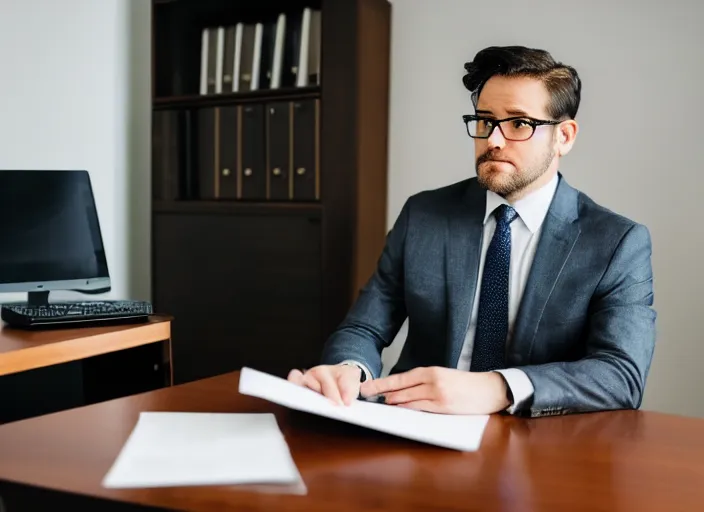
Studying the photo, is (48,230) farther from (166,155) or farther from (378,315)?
(166,155)

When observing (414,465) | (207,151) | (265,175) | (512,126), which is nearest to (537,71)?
(512,126)

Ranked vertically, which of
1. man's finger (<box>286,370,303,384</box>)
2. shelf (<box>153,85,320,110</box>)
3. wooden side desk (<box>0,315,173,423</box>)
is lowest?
wooden side desk (<box>0,315,173,423</box>)

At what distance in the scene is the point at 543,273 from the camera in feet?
5.12

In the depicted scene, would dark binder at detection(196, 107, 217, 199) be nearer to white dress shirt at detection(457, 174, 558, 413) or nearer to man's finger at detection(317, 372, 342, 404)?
white dress shirt at detection(457, 174, 558, 413)

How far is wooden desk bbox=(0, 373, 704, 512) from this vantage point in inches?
31.7

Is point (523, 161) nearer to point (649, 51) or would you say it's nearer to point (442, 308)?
point (442, 308)

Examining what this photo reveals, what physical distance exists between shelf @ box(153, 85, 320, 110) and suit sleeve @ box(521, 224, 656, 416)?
165 centimetres

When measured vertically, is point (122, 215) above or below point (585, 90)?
below

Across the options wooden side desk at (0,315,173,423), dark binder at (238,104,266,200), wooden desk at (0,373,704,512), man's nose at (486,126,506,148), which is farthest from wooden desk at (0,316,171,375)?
dark binder at (238,104,266,200)

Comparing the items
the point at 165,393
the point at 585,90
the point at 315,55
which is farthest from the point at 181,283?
the point at 165,393

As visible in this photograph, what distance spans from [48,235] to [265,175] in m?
1.14

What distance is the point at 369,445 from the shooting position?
0.99m

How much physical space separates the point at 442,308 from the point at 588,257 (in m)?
0.33

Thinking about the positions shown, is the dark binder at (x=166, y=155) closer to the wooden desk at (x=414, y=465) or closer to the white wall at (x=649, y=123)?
the white wall at (x=649, y=123)
